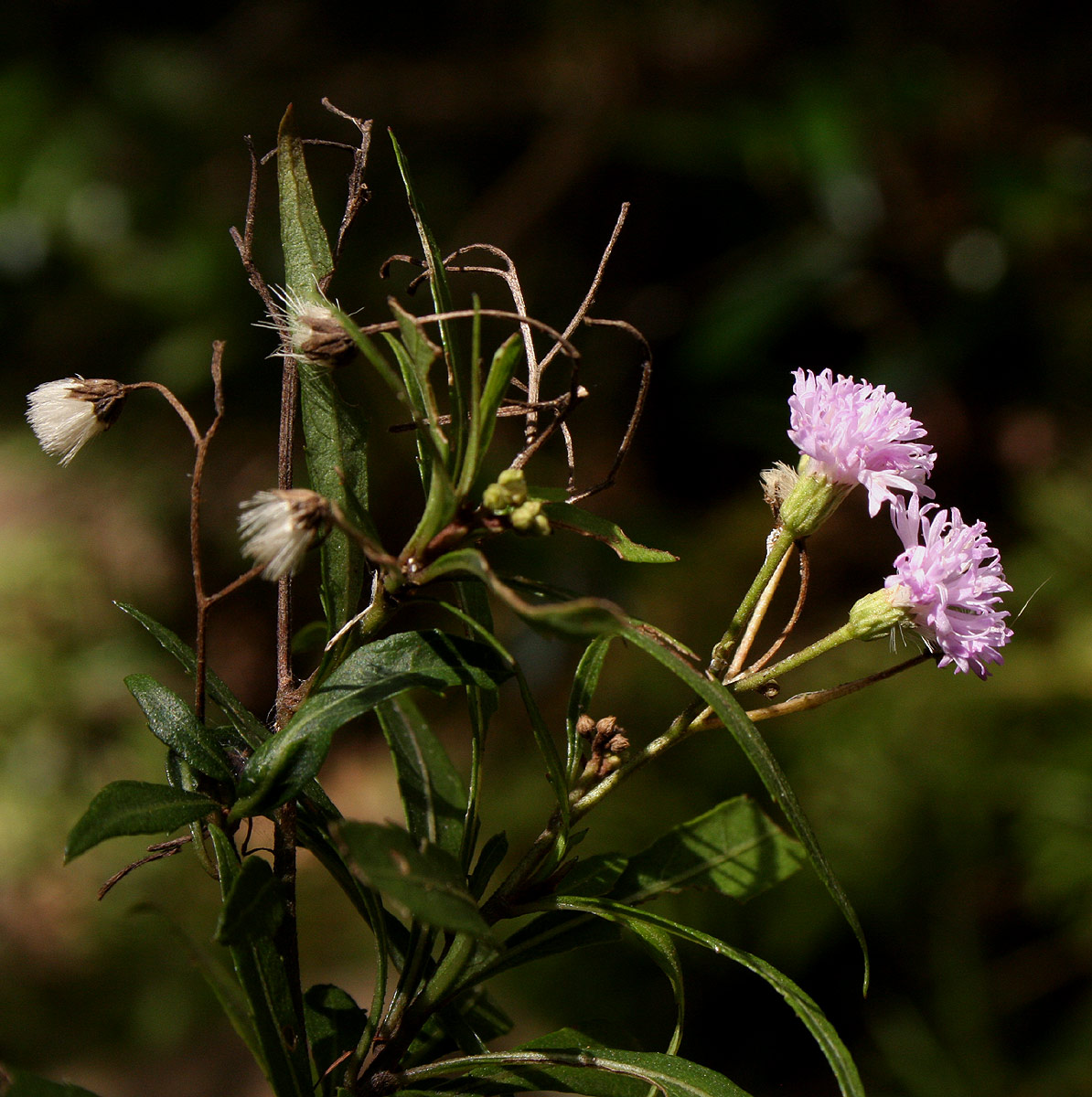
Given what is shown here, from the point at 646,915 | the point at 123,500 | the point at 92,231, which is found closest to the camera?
the point at 646,915

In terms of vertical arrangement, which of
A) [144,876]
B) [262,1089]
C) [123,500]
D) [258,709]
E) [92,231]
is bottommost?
[262,1089]

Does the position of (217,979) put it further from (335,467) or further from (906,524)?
(906,524)

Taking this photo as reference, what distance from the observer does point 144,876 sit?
6.48ft

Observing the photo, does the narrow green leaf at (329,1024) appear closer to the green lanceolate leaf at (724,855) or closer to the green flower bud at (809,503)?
the green lanceolate leaf at (724,855)

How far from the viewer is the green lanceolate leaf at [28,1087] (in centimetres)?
35

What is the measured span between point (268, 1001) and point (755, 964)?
0.21 meters

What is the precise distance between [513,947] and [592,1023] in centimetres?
7

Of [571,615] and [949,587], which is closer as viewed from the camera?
[571,615]

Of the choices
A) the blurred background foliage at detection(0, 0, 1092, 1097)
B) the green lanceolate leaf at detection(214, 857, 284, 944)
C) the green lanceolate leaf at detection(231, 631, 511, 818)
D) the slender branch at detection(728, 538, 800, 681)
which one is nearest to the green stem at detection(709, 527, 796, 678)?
the slender branch at detection(728, 538, 800, 681)

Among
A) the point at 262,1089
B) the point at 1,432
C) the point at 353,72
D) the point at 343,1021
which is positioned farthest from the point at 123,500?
the point at 343,1021

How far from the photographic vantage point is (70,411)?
0.45 metres

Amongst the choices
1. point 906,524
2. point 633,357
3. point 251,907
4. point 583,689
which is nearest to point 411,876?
point 251,907

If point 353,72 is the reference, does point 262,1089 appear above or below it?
below

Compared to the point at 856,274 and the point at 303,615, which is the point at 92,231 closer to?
the point at 303,615
